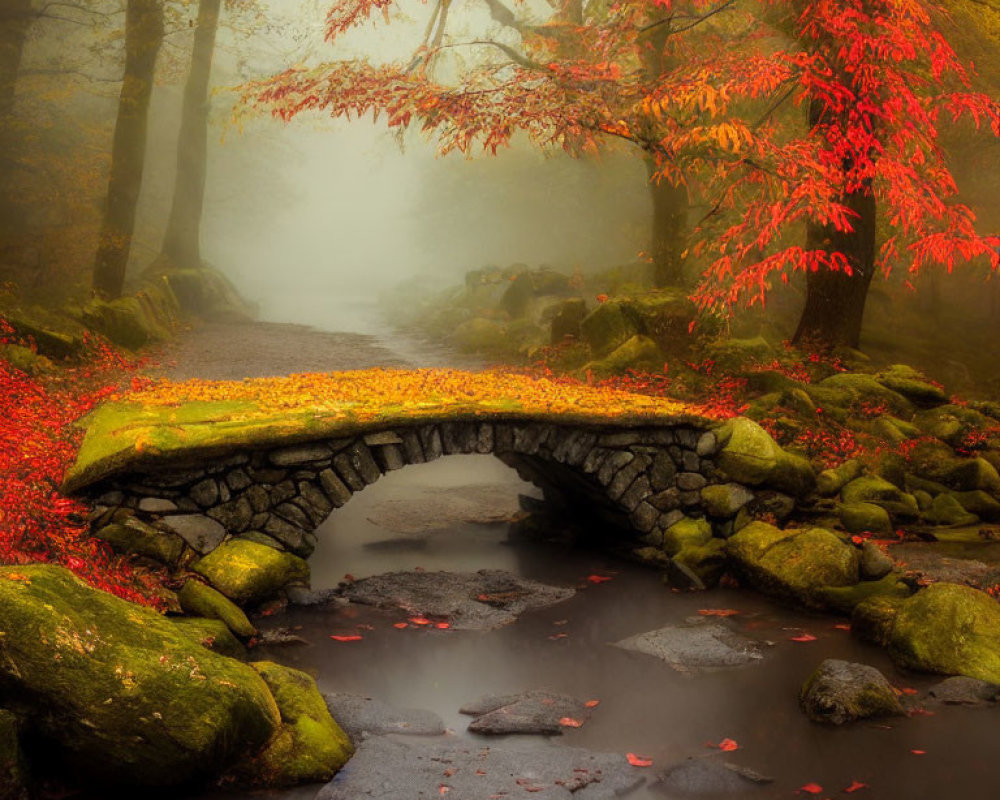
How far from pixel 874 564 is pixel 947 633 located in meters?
1.59

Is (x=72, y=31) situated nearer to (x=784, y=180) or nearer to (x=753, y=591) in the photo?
(x=784, y=180)

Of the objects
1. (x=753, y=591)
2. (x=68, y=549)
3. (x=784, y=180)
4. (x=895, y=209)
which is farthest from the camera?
(x=895, y=209)

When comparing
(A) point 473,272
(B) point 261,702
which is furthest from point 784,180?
(A) point 473,272

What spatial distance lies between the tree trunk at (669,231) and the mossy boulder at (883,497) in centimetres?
700

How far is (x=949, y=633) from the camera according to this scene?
761 centimetres

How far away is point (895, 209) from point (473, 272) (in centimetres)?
1525

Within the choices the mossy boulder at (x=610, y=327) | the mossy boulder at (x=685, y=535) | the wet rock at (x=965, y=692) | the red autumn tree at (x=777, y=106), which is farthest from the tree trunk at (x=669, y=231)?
the wet rock at (x=965, y=692)

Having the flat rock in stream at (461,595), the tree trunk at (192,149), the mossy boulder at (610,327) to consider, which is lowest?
the flat rock in stream at (461,595)

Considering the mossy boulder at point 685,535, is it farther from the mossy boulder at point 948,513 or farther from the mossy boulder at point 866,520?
the mossy boulder at point 948,513

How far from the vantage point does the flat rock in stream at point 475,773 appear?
5734 mm

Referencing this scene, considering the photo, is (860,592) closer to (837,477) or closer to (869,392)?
(837,477)

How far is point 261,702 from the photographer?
583 centimetres

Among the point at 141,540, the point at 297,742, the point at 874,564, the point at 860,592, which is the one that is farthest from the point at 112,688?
the point at 874,564

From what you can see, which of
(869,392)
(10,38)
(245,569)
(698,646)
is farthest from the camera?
(10,38)
